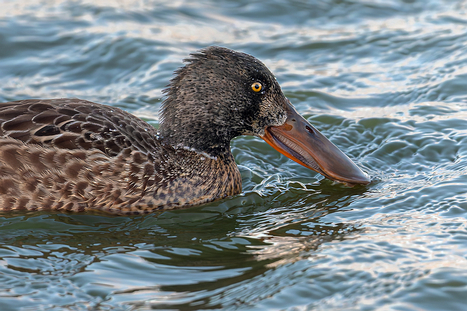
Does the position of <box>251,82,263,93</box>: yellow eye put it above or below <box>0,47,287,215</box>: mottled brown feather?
above

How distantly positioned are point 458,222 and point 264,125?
227cm

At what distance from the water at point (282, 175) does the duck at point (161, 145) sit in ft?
0.68

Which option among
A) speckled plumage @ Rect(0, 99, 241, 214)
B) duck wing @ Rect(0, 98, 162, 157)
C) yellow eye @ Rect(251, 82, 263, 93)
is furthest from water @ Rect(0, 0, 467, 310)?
yellow eye @ Rect(251, 82, 263, 93)

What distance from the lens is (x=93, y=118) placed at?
636cm

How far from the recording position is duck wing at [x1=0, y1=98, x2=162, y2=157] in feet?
20.2

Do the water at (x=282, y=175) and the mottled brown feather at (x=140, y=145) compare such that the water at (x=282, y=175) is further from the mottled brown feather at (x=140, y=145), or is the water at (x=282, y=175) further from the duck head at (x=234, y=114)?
the duck head at (x=234, y=114)

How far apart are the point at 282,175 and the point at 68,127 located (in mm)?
2646

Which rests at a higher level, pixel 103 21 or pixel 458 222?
pixel 103 21

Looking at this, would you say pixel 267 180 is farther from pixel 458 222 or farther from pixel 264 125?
pixel 458 222

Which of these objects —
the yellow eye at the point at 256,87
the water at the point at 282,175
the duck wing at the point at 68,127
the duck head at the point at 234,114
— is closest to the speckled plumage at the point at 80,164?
the duck wing at the point at 68,127

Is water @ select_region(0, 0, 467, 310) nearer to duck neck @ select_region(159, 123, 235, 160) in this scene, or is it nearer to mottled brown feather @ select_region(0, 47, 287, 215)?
mottled brown feather @ select_region(0, 47, 287, 215)

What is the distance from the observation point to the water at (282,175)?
195 inches

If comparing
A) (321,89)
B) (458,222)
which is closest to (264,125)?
(458,222)

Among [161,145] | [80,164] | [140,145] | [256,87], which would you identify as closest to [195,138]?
[161,145]
